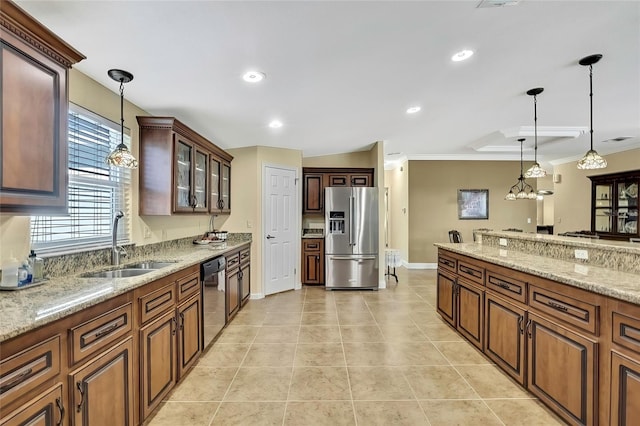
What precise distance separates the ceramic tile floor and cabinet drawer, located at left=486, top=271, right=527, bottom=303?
68 centimetres

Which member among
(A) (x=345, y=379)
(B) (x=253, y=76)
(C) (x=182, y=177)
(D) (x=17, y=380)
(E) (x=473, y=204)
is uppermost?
(B) (x=253, y=76)

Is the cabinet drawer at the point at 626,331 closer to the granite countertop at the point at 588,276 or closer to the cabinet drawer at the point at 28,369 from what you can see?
the granite countertop at the point at 588,276

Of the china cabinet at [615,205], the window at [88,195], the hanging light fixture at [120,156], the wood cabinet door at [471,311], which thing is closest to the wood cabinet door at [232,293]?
the window at [88,195]

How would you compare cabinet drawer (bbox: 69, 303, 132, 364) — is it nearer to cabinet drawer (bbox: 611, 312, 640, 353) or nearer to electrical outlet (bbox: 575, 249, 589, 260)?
cabinet drawer (bbox: 611, 312, 640, 353)

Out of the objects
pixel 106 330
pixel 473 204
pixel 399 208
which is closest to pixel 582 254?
pixel 106 330

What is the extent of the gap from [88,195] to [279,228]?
9.98 feet

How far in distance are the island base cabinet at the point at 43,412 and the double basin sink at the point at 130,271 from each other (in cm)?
105

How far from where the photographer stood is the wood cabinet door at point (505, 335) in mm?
2316

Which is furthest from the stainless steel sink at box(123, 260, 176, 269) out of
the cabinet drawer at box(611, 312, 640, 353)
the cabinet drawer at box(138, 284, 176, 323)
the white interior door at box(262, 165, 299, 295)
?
the cabinet drawer at box(611, 312, 640, 353)

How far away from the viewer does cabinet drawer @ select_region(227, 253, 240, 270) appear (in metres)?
3.66

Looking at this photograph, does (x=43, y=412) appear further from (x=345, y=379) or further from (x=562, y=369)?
(x=562, y=369)

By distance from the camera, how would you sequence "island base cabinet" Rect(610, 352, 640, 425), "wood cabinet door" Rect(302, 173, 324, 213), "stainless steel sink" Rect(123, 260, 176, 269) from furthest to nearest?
"wood cabinet door" Rect(302, 173, 324, 213) → "stainless steel sink" Rect(123, 260, 176, 269) → "island base cabinet" Rect(610, 352, 640, 425)

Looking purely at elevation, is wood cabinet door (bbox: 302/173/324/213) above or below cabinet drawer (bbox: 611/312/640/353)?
above

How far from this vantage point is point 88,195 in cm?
246
